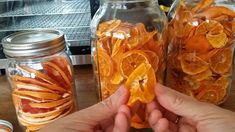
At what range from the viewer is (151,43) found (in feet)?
1.30

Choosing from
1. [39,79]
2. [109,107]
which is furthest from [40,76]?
[109,107]

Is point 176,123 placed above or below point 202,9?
below

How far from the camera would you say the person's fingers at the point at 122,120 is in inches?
13.1

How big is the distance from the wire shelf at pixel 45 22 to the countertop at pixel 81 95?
0.34 ft

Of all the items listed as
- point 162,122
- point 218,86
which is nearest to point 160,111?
point 162,122

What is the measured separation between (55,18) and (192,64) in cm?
37

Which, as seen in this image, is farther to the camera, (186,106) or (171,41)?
(171,41)

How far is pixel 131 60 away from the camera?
15.0 inches

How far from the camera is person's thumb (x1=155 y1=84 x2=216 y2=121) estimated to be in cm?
34

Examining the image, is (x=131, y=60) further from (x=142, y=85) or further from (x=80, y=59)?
(x=80, y=59)

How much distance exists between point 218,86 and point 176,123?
0.33ft

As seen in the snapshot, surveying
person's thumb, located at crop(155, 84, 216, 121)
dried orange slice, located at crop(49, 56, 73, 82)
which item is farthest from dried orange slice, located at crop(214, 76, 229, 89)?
dried orange slice, located at crop(49, 56, 73, 82)

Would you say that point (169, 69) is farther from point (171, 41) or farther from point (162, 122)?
point (162, 122)

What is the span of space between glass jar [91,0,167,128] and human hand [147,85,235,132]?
2 centimetres
